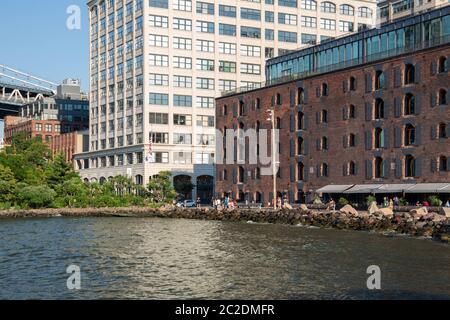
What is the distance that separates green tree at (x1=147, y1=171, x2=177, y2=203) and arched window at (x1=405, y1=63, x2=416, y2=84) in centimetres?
5116

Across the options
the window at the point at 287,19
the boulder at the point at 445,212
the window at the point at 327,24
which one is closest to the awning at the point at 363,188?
the boulder at the point at 445,212

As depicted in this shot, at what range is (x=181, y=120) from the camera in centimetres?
14100

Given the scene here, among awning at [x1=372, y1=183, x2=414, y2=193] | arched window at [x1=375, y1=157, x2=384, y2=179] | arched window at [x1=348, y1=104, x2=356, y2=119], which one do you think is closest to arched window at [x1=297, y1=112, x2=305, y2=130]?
arched window at [x1=348, y1=104, x2=356, y2=119]

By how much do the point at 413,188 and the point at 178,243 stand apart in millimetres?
37581

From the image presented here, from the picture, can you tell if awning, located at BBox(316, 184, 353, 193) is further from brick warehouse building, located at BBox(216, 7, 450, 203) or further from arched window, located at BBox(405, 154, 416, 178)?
arched window, located at BBox(405, 154, 416, 178)

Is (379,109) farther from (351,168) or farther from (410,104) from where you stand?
(351,168)

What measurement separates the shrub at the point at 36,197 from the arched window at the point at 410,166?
57.0m

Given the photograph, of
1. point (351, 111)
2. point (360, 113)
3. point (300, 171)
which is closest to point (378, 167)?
point (360, 113)

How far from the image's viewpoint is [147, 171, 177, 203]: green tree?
11962 cm

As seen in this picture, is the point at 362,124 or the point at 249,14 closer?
the point at 362,124

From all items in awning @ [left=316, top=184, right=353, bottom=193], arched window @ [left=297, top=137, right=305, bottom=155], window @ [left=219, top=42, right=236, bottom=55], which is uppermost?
window @ [left=219, top=42, right=236, bottom=55]

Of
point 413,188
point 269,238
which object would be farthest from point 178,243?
point 413,188

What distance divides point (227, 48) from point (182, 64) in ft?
37.4
